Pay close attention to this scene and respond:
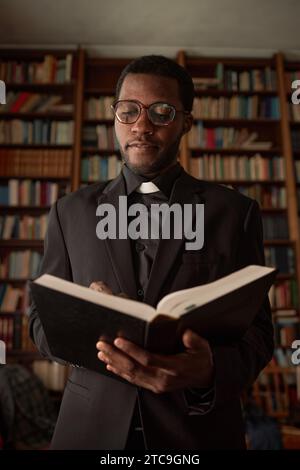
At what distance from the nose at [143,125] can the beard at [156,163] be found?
0.20 ft

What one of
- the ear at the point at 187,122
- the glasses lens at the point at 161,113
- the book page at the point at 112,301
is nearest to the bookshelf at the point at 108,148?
the ear at the point at 187,122

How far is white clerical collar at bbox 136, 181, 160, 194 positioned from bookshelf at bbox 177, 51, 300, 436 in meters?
2.61

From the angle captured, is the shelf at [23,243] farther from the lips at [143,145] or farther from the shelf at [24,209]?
the lips at [143,145]

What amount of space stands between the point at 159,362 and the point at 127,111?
619mm

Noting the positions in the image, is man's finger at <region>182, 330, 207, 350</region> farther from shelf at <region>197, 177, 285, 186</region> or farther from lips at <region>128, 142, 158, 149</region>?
shelf at <region>197, 177, 285, 186</region>

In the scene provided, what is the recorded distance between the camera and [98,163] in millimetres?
3551

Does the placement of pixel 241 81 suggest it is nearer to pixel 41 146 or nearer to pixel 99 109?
pixel 99 109

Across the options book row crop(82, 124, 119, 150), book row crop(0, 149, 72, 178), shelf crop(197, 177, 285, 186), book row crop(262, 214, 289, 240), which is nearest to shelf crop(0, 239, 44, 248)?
book row crop(0, 149, 72, 178)

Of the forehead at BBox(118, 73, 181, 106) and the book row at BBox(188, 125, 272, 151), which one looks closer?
the forehead at BBox(118, 73, 181, 106)

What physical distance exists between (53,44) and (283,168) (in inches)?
102

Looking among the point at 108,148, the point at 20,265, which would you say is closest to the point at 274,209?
the point at 108,148

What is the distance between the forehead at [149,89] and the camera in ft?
3.10

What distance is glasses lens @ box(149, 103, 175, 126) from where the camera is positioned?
93 cm

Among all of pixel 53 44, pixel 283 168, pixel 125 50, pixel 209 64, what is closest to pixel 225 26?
pixel 209 64
